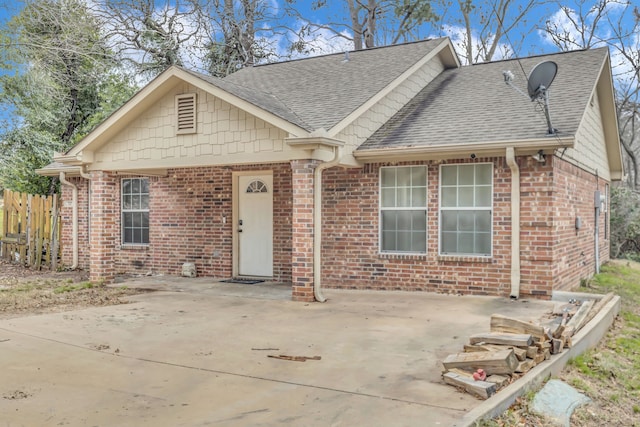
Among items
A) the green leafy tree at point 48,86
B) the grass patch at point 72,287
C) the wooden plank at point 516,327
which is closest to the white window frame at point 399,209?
the wooden plank at point 516,327

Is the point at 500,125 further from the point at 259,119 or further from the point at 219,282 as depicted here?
the point at 219,282

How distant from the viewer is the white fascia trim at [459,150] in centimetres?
819

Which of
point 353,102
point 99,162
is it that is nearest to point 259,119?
point 353,102

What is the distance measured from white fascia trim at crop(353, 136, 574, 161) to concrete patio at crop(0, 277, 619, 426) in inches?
Answer: 93.3

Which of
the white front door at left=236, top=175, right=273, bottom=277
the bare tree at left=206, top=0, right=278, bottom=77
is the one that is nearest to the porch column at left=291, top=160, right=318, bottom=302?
the white front door at left=236, top=175, right=273, bottom=277

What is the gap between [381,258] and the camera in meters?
9.88

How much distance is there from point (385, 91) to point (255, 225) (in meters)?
3.84

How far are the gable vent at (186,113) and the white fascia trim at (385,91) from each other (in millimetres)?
2714

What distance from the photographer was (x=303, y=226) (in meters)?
8.66

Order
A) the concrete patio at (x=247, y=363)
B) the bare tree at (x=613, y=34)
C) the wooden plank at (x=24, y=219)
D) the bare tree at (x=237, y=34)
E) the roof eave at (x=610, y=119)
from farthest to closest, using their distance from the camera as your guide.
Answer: the bare tree at (x=237, y=34)
the bare tree at (x=613, y=34)
the wooden plank at (x=24, y=219)
the roof eave at (x=610, y=119)
the concrete patio at (x=247, y=363)

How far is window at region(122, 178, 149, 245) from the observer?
1295 centimetres

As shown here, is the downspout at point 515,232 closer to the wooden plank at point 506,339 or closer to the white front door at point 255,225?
the wooden plank at point 506,339

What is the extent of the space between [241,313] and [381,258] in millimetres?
3067

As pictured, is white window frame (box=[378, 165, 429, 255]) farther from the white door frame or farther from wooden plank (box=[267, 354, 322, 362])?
wooden plank (box=[267, 354, 322, 362])
